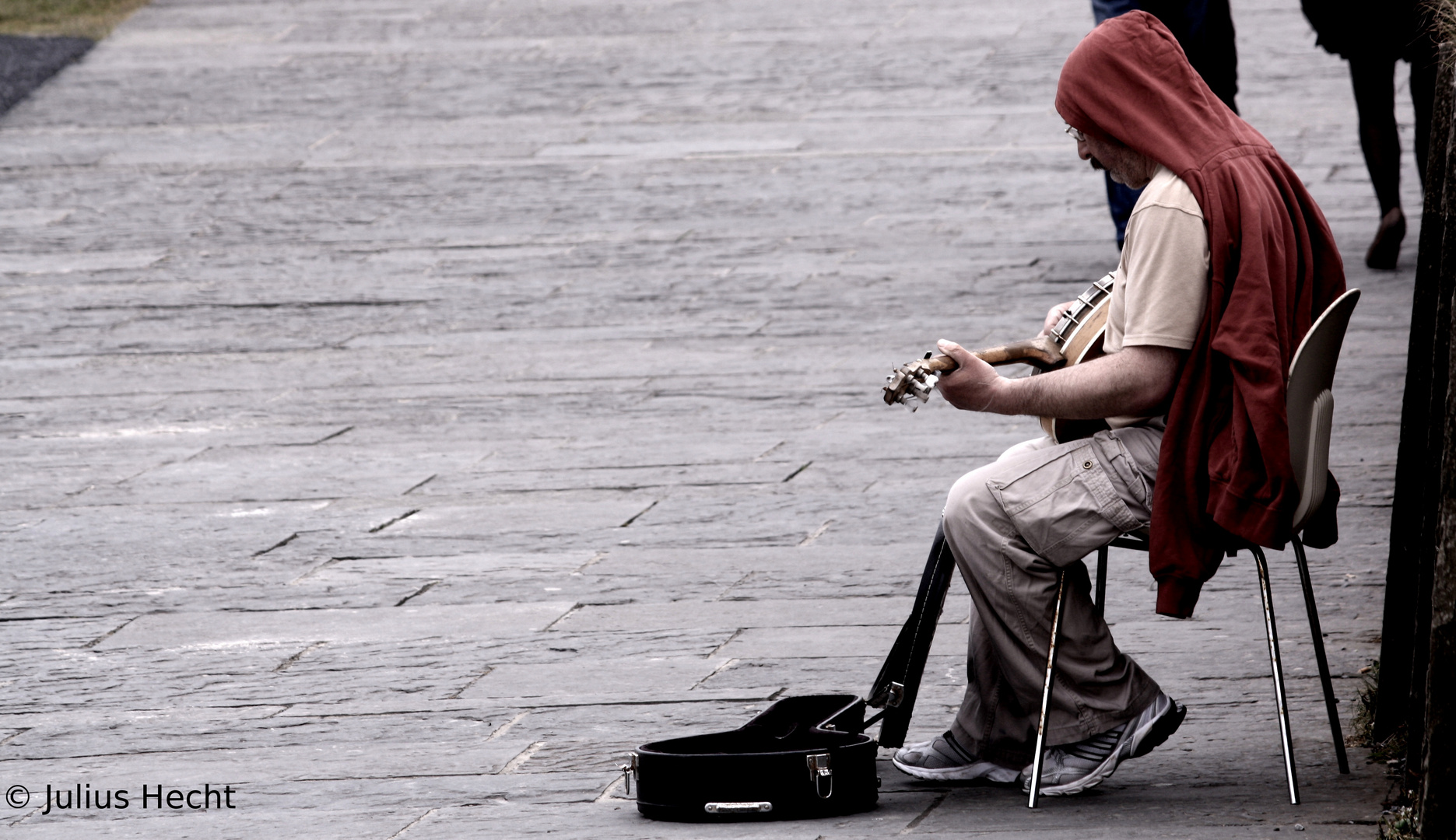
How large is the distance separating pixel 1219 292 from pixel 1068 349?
359 mm

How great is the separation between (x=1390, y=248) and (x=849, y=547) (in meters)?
4.20

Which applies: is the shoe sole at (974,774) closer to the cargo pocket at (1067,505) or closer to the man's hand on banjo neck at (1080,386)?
the cargo pocket at (1067,505)

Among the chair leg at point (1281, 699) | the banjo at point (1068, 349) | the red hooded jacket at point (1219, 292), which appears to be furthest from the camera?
the banjo at point (1068, 349)

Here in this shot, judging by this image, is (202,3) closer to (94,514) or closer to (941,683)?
(94,514)

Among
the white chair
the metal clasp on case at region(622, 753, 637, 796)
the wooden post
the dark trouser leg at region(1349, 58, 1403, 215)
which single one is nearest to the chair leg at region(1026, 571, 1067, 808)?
the white chair

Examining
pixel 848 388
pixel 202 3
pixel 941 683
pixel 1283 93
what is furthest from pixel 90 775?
pixel 202 3

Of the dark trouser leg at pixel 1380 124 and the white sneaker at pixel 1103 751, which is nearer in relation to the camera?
the white sneaker at pixel 1103 751

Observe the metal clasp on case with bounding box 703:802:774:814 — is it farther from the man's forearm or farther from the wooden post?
the wooden post

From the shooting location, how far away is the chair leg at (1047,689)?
387 centimetres

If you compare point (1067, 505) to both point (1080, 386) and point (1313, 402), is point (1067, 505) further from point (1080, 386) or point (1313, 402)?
point (1313, 402)

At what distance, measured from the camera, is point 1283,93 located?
1291 centimetres

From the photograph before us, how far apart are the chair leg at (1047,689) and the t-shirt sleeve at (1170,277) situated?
0.46m

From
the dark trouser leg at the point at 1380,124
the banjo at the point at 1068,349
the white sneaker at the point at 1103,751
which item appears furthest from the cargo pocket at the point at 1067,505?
the dark trouser leg at the point at 1380,124

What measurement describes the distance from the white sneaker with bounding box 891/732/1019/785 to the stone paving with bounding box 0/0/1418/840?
35 mm
